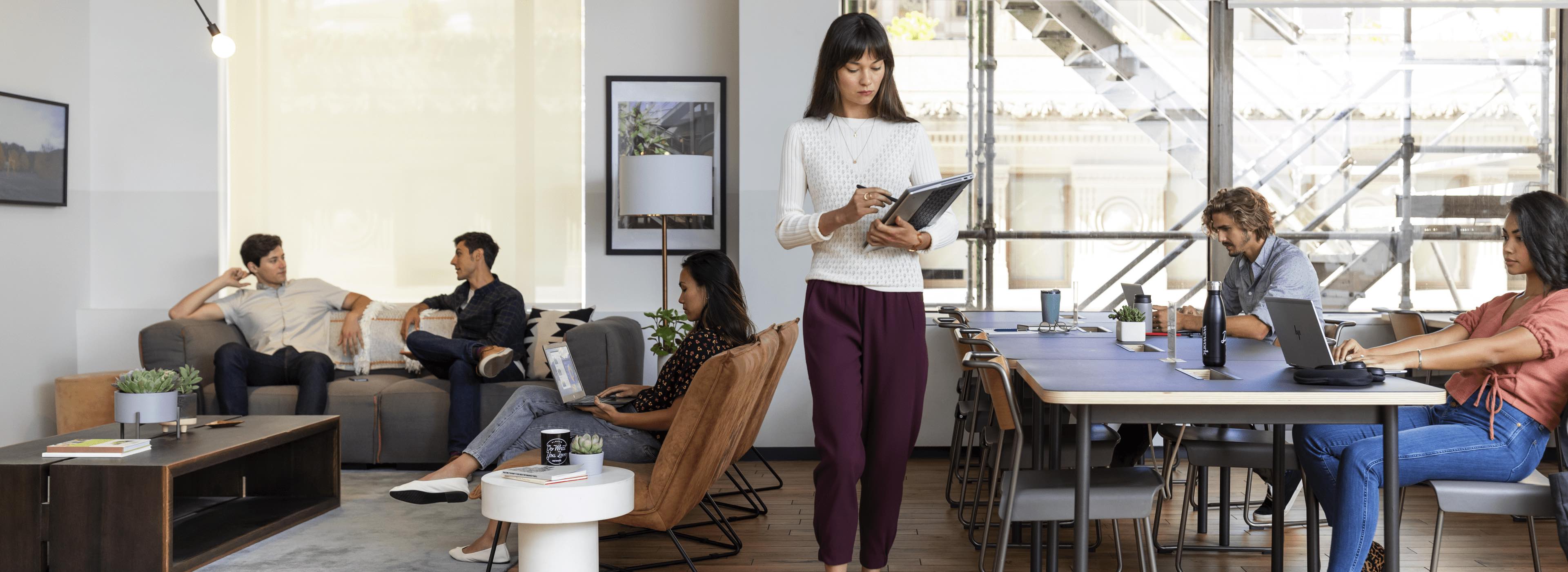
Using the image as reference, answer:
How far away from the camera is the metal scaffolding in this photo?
5.41 meters

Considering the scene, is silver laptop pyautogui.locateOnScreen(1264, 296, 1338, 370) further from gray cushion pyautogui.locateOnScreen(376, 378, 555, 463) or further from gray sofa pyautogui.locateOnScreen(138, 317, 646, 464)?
gray cushion pyautogui.locateOnScreen(376, 378, 555, 463)

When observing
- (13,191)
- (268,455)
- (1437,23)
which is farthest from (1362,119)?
(13,191)

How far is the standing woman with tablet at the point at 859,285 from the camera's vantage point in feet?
8.04

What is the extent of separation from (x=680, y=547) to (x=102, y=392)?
→ 3706 millimetres

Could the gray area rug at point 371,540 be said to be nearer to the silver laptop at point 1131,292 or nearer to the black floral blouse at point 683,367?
the black floral blouse at point 683,367

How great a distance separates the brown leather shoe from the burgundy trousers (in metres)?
2.45

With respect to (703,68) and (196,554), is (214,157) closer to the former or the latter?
(703,68)

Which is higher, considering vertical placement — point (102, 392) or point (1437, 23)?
point (1437, 23)

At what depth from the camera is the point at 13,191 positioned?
5.14m

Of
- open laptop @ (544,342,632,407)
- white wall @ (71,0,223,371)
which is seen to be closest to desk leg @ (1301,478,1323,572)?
open laptop @ (544,342,632,407)

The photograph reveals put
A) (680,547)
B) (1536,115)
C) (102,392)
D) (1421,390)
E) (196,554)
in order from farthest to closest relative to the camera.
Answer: (1536,115) < (102,392) < (196,554) < (680,547) < (1421,390)

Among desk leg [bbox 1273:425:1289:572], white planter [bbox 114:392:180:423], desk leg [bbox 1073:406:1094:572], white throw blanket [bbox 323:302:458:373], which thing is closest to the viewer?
desk leg [bbox 1073:406:1094:572]

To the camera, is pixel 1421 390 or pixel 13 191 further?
pixel 13 191

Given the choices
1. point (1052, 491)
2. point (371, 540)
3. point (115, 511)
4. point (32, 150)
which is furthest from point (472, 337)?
point (1052, 491)
